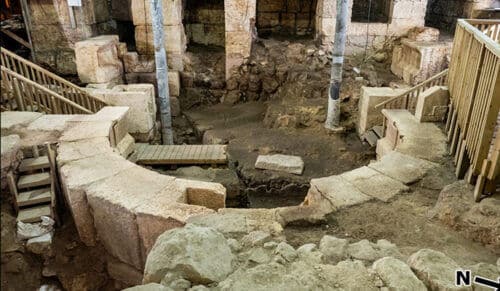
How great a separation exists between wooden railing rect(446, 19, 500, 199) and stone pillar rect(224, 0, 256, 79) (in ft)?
18.2

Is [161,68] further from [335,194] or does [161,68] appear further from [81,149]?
[335,194]

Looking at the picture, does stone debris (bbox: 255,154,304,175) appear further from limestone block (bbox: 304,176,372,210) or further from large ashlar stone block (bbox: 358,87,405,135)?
limestone block (bbox: 304,176,372,210)

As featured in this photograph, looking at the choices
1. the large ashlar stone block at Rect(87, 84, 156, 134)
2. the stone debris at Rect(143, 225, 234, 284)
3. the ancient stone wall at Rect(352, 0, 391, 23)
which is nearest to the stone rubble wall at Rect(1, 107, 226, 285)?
the stone debris at Rect(143, 225, 234, 284)

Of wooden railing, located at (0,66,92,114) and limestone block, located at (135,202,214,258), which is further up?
wooden railing, located at (0,66,92,114)

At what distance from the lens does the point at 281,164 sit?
7.36 meters

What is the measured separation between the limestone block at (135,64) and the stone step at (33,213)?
6013 mm

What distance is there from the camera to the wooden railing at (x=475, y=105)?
3.85 m

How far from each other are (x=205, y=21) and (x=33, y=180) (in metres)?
8.63

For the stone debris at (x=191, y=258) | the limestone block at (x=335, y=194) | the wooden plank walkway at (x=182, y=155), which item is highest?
the stone debris at (x=191, y=258)

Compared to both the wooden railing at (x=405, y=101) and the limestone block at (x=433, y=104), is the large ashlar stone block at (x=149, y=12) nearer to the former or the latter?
the wooden railing at (x=405, y=101)

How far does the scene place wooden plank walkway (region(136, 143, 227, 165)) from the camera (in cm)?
686

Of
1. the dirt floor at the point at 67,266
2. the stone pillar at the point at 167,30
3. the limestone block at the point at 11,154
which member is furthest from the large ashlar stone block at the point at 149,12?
the dirt floor at the point at 67,266

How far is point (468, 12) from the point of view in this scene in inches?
432

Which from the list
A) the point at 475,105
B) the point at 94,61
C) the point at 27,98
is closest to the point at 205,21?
the point at 94,61
